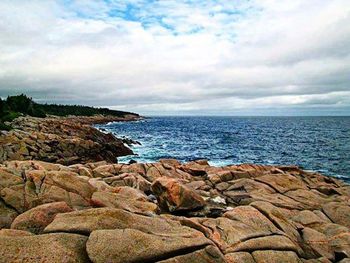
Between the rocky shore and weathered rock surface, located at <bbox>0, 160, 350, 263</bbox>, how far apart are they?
33 mm

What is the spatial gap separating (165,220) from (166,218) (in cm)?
96

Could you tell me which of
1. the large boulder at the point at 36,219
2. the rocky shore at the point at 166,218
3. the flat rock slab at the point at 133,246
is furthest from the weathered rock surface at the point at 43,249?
the large boulder at the point at 36,219

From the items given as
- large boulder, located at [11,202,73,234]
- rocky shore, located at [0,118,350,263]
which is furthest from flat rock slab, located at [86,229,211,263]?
large boulder, located at [11,202,73,234]

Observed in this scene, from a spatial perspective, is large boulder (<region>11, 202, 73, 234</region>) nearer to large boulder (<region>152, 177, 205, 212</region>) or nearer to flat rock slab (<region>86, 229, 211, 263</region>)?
flat rock slab (<region>86, 229, 211, 263</region>)

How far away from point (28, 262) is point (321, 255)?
11712 millimetres

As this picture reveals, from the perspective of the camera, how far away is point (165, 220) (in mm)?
11562

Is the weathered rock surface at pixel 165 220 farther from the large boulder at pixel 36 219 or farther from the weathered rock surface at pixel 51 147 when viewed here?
the weathered rock surface at pixel 51 147

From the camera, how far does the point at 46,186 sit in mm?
Answer: 15039

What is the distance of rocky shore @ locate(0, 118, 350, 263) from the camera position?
8617 mm

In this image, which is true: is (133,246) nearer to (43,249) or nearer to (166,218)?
(43,249)

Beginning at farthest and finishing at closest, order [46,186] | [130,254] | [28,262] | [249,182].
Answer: [249,182], [46,186], [130,254], [28,262]

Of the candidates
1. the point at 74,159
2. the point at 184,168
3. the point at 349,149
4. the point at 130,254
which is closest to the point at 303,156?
the point at 349,149

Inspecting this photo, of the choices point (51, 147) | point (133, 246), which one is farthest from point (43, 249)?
point (51, 147)

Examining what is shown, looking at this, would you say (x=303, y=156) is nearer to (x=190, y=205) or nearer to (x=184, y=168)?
(x=184, y=168)
